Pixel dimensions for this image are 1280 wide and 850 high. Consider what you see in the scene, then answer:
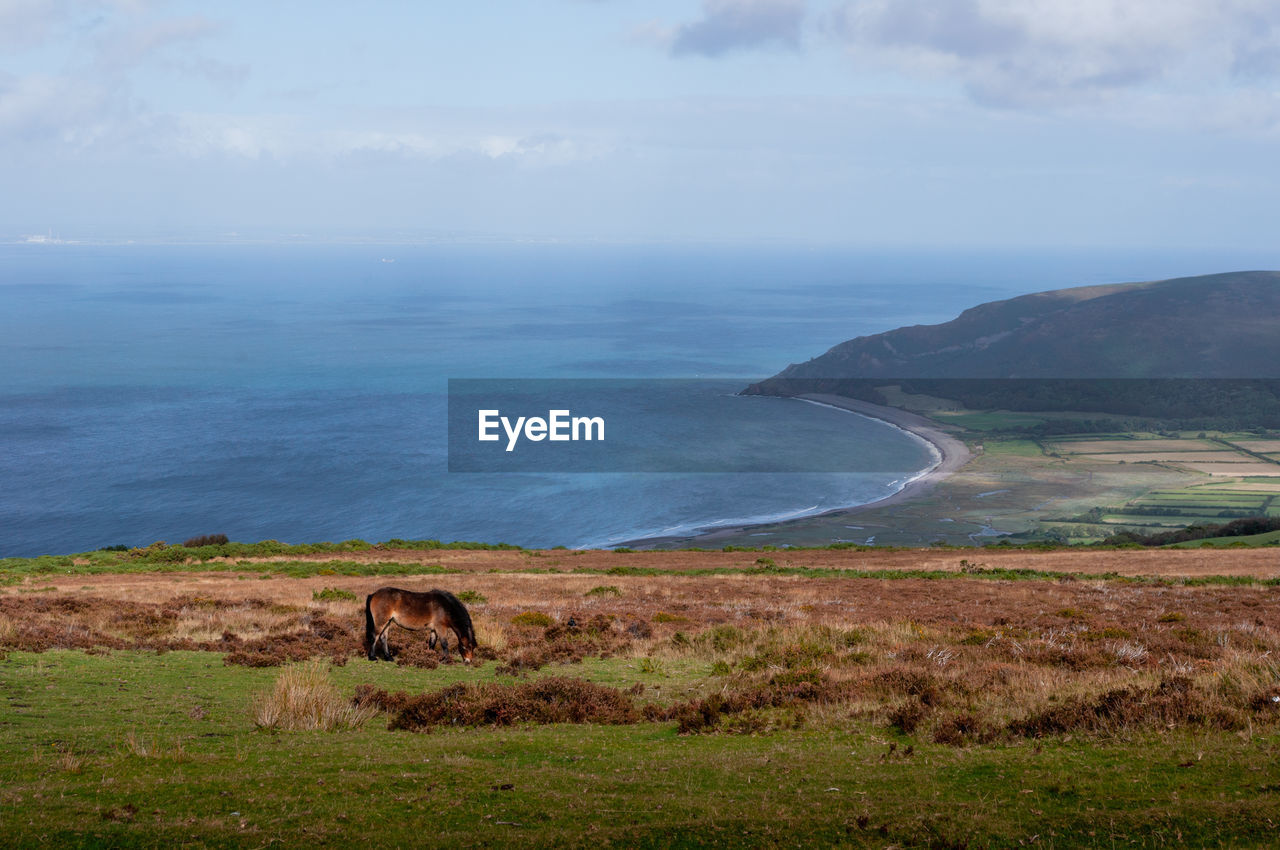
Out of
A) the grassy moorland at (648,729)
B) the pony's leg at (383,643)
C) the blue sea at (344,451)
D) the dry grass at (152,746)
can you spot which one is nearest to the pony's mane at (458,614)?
the grassy moorland at (648,729)

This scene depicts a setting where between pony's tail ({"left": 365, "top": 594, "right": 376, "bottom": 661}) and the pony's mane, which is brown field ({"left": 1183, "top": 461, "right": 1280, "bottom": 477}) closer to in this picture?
the pony's mane

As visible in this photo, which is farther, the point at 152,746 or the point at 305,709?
the point at 305,709

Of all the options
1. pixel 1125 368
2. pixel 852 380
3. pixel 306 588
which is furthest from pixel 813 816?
pixel 1125 368

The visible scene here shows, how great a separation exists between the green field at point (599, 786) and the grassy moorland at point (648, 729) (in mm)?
28

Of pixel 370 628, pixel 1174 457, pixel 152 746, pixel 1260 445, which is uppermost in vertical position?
pixel 152 746

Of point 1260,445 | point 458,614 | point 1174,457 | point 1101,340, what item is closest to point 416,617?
point 458,614

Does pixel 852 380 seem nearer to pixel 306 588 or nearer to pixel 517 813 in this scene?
pixel 306 588

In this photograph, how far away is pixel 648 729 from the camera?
958 centimetres

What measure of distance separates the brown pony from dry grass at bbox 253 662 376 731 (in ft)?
9.09

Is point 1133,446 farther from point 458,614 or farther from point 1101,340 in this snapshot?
point 458,614

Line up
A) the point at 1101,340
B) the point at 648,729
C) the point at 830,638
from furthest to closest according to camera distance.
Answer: the point at 1101,340 < the point at 830,638 < the point at 648,729

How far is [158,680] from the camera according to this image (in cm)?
1118

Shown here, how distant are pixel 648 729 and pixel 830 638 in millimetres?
6442

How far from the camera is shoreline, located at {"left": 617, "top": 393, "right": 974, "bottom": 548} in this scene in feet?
232
